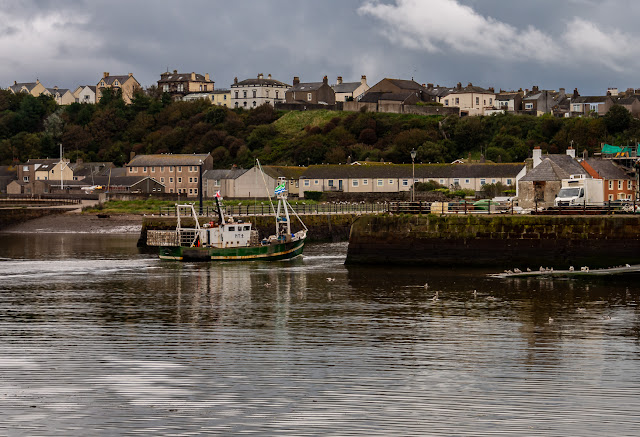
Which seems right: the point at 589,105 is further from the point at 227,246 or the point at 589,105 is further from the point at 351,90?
the point at 227,246

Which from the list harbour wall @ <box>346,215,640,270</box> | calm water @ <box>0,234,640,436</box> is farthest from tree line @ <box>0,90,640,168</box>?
calm water @ <box>0,234,640,436</box>

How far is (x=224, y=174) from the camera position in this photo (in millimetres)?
105750

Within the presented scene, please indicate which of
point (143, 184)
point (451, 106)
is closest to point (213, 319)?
point (143, 184)

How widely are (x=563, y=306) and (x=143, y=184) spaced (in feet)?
292

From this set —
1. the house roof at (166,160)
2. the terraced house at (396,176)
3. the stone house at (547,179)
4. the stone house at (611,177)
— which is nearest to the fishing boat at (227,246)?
the stone house at (547,179)

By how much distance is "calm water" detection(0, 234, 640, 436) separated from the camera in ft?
51.7

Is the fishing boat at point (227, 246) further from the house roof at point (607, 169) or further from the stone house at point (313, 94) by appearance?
the stone house at point (313, 94)

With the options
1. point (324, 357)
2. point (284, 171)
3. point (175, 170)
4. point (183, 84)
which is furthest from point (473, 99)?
point (324, 357)

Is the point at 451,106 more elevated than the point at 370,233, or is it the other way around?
the point at 451,106

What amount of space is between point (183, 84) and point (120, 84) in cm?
1314

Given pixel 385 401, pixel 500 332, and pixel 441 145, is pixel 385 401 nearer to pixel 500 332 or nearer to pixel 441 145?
pixel 500 332

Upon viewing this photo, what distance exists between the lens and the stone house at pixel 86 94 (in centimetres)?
18050

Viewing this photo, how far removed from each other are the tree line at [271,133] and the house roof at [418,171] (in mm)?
13306

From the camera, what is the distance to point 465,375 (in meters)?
18.8
